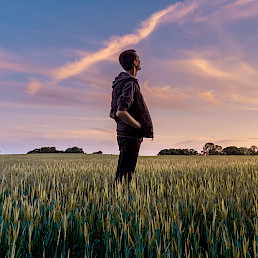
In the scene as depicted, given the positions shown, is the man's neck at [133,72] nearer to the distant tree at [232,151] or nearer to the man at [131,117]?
the man at [131,117]

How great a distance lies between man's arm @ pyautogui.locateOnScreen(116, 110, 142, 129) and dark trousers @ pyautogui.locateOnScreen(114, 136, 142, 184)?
0.25 m

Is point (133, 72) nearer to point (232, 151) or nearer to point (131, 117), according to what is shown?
point (131, 117)

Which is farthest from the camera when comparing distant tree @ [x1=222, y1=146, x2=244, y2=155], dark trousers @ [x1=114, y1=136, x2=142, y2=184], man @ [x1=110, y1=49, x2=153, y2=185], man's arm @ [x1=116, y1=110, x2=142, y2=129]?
distant tree @ [x1=222, y1=146, x2=244, y2=155]

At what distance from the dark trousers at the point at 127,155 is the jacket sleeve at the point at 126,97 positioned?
0.49 m

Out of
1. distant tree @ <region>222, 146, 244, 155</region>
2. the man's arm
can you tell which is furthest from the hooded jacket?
distant tree @ <region>222, 146, 244, 155</region>

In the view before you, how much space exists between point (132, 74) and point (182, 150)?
1998cm

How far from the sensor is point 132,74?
3.71m

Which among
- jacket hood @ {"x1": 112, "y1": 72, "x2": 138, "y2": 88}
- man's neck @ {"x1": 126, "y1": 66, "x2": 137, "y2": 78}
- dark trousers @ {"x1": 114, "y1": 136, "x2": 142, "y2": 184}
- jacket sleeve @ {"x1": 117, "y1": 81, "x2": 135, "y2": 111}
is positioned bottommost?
dark trousers @ {"x1": 114, "y1": 136, "x2": 142, "y2": 184}

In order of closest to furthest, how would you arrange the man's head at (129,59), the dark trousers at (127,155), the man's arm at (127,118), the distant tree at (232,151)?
the man's arm at (127,118), the dark trousers at (127,155), the man's head at (129,59), the distant tree at (232,151)

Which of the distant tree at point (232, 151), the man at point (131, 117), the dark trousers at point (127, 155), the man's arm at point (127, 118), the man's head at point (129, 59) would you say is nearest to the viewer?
the man's arm at point (127, 118)

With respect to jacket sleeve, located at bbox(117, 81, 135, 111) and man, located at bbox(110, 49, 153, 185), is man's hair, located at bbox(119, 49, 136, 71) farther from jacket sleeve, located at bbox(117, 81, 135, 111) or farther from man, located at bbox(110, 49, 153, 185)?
jacket sleeve, located at bbox(117, 81, 135, 111)

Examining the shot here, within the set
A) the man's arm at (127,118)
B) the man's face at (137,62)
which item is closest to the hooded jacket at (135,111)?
the man's arm at (127,118)

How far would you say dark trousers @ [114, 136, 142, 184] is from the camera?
11.6ft

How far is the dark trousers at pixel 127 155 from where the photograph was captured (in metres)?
3.54
